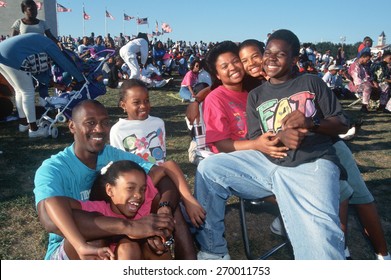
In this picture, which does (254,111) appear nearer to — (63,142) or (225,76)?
(225,76)

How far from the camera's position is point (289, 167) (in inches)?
89.8

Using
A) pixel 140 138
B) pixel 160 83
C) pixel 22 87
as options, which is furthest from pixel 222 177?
pixel 160 83

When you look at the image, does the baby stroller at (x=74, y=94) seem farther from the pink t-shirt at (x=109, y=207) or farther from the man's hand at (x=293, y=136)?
the man's hand at (x=293, y=136)

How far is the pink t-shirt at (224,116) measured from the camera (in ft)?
8.93

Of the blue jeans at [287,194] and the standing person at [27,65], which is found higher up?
the standing person at [27,65]

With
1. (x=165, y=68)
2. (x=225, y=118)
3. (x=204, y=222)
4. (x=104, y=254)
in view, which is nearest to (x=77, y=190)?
(x=104, y=254)

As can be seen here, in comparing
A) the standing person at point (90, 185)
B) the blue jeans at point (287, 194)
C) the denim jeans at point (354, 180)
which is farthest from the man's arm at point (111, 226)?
the denim jeans at point (354, 180)

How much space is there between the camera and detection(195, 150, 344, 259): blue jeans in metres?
1.89

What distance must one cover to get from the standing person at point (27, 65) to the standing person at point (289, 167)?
389 centimetres

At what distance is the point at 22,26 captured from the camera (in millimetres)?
6461

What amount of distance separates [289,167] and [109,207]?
3.99 feet

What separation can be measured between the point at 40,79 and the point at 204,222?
5.58 meters

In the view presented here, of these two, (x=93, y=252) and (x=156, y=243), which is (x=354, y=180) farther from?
(x=93, y=252)

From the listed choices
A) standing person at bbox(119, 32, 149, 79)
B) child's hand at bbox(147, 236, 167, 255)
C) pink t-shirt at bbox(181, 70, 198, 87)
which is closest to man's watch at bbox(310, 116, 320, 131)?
child's hand at bbox(147, 236, 167, 255)
